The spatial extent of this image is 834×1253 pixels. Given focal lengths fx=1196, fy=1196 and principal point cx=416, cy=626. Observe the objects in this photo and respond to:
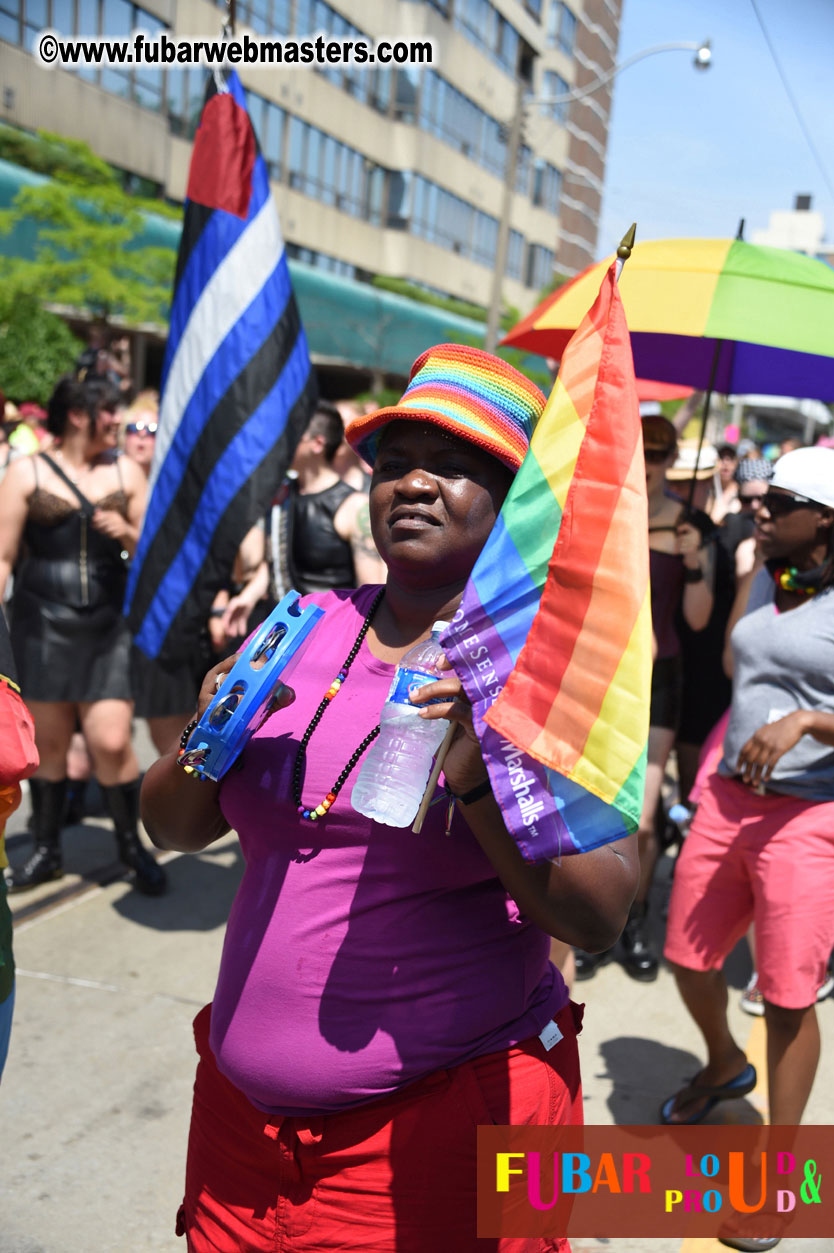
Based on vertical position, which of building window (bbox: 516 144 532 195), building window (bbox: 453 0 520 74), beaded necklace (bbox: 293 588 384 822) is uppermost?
building window (bbox: 453 0 520 74)

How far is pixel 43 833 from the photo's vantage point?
5.36 meters

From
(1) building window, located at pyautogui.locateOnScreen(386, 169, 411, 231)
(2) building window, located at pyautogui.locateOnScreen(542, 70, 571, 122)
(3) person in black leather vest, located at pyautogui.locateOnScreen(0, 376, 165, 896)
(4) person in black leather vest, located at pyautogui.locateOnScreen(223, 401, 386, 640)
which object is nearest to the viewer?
(3) person in black leather vest, located at pyautogui.locateOnScreen(0, 376, 165, 896)

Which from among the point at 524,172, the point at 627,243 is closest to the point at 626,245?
the point at 627,243

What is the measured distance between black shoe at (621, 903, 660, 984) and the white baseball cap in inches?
86.2

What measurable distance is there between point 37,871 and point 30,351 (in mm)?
15046

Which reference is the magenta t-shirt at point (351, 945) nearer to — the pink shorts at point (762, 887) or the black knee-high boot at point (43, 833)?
the pink shorts at point (762, 887)

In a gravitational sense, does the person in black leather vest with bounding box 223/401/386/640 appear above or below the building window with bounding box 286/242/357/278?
below

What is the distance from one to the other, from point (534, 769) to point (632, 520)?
0.40 metres

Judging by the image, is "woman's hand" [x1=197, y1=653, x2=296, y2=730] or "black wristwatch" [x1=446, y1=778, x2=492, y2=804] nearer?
"black wristwatch" [x1=446, y1=778, x2=492, y2=804]

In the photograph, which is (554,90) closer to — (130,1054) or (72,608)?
(72,608)

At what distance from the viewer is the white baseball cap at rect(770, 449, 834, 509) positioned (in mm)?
3443

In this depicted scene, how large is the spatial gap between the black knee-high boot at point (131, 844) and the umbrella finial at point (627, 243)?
4.15 m

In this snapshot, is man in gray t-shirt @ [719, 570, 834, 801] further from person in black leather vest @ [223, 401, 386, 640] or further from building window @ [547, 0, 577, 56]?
building window @ [547, 0, 577, 56]

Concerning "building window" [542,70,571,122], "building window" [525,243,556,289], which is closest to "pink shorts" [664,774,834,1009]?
"building window" [525,243,556,289]
